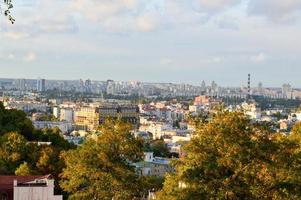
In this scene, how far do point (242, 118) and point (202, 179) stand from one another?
1.73 metres

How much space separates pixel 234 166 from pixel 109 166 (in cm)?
548

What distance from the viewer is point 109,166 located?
20.5 meters

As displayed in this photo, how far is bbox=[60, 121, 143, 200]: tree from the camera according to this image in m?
20.3

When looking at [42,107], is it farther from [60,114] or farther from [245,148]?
[245,148]

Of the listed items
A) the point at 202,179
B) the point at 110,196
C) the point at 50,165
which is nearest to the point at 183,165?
the point at 202,179

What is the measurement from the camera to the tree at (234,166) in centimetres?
1570

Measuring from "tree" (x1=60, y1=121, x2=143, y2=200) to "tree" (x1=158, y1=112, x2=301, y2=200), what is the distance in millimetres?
3648

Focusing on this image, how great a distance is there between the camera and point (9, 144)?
35.2m

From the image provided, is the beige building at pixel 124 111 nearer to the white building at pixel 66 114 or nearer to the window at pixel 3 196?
the white building at pixel 66 114

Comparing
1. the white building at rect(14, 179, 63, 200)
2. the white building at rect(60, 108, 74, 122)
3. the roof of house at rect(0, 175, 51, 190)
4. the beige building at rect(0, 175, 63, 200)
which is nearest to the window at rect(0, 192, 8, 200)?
the beige building at rect(0, 175, 63, 200)

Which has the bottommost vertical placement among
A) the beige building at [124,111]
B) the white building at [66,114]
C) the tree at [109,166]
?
the white building at [66,114]

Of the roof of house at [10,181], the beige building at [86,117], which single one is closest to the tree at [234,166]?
the roof of house at [10,181]

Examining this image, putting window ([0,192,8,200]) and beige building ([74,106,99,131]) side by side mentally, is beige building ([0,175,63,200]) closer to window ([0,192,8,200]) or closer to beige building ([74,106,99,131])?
window ([0,192,8,200])

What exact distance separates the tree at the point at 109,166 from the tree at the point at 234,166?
365 cm
